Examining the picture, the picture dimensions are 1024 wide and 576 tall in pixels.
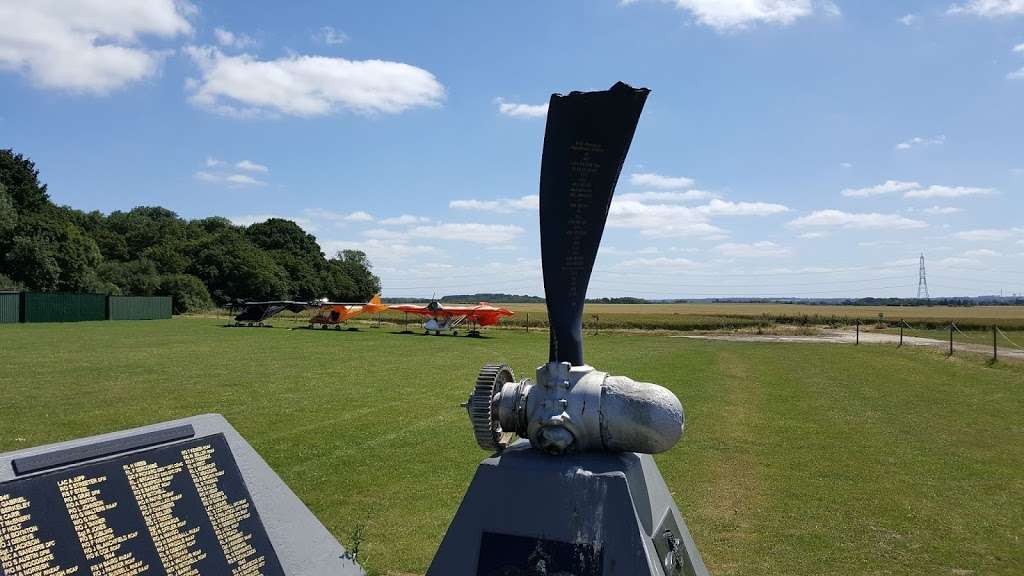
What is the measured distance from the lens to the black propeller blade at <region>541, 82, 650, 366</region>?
13.0 feet

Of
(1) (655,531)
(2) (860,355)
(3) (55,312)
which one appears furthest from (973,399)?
(3) (55,312)

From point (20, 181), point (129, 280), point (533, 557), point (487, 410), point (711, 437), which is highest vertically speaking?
point (20, 181)

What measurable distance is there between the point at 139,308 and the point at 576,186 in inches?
1823

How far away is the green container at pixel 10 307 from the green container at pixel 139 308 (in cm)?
572

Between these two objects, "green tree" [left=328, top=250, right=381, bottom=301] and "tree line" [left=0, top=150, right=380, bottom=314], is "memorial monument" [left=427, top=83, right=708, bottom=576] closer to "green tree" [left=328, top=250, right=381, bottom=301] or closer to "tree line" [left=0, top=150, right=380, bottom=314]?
"tree line" [left=0, top=150, right=380, bottom=314]

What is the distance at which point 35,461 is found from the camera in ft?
11.2

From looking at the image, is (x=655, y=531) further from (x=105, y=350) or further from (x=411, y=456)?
(x=105, y=350)

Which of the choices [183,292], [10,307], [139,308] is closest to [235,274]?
[183,292]

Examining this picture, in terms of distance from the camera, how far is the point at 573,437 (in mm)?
3803

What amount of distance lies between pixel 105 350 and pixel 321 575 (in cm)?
2064

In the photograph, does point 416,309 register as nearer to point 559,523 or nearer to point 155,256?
point 155,256

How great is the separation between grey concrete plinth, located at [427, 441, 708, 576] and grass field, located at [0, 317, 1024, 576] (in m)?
1.96

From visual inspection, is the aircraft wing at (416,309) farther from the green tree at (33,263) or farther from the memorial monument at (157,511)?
the memorial monument at (157,511)

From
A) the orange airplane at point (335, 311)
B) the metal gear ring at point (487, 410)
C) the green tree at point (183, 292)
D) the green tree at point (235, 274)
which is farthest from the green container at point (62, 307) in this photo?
the metal gear ring at point (487, 410)
